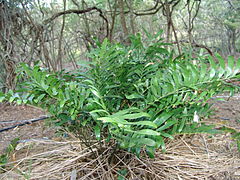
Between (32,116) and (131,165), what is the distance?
4.16 ft

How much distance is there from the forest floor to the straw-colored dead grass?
0.10m

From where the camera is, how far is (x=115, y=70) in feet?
1.63

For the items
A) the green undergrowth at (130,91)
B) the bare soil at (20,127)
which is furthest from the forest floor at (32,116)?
the green undergrowth at (130,91)

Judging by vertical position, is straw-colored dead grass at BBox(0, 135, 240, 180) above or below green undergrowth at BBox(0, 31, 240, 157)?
below

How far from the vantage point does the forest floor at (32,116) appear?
1.01 metres

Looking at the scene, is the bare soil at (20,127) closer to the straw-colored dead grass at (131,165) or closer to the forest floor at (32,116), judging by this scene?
the forest floor at (32,116)

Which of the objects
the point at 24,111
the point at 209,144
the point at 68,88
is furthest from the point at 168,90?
→ the point at 24,111

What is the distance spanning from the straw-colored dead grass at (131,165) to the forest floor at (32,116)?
102 mm

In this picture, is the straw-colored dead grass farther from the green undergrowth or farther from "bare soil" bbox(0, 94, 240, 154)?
"bare soil" bbox(0, 94, 240, 154)

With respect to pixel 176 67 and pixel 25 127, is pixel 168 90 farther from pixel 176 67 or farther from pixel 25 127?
pixel 25 127

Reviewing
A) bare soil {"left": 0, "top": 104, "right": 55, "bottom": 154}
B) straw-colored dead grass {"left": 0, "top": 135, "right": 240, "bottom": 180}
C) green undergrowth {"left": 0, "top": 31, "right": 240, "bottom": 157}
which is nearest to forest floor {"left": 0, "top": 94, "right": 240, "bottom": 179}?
bare soil {"left": 0, "top": 104, "right": 55, "bottom": 154}

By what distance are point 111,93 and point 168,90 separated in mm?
146

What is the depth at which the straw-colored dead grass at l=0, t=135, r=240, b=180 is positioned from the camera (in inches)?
20.9

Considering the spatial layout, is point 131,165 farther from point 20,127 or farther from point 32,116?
point 32,116
